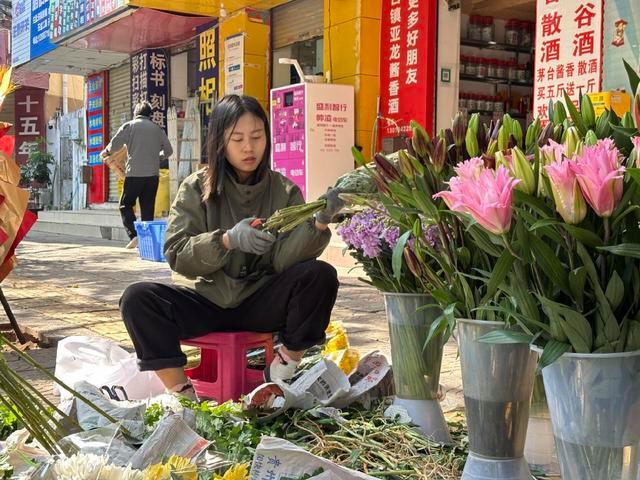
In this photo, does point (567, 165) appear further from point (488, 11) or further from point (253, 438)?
point (488, 11)

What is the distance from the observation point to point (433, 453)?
6.25 ft

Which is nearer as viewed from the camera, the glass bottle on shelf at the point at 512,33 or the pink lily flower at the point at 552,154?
the pink lily flower at the point at 552,154

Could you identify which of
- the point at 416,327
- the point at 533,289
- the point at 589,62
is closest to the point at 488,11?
the point at 589,62

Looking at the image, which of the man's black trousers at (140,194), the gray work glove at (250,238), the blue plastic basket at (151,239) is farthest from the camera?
the man's black trousers at (140,194)

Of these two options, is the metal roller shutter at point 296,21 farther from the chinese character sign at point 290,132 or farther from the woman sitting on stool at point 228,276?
the woman sitting on stool at point 228,276


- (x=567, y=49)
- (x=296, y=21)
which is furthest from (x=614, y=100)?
(x=296, y=21)

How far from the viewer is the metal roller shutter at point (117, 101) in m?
15.2

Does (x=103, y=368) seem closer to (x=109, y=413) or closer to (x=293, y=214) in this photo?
(x=109, y=413)

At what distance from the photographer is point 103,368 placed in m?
2.65

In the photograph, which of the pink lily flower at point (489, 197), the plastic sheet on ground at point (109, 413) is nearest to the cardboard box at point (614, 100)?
the plastic sheet on ground at point (109, 413)

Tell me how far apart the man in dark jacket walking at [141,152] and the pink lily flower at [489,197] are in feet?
24.6

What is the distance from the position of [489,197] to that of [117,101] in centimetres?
1564

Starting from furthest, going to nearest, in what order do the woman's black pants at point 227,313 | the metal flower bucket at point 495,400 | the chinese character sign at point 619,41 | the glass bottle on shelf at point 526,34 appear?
the glass bottle on shelf at point 526,34, the chinese character sign at point 619,41, the woman's black pants at point 227,313, the metal flower bucket at point 495,400

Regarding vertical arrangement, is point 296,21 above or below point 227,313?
above
